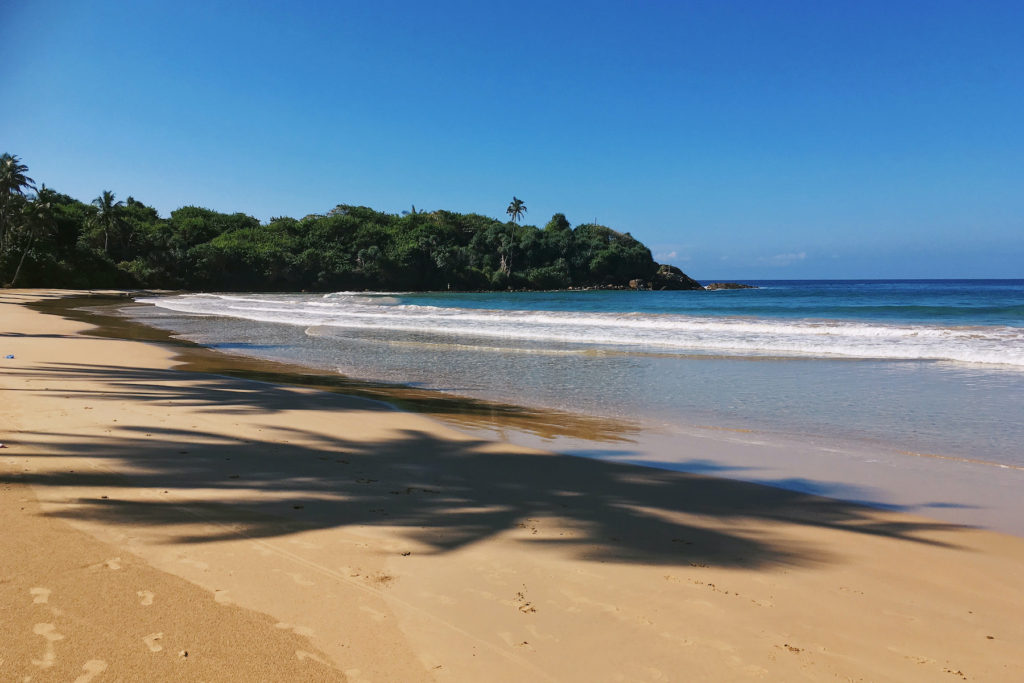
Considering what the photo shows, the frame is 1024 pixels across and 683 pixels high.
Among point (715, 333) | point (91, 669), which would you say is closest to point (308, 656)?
point (91, 669)

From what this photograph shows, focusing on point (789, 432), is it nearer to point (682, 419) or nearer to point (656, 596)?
point (682, 419)

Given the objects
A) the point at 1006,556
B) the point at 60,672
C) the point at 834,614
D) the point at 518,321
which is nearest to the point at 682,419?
the point at 1006,556

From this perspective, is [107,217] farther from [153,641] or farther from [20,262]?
[153,641]

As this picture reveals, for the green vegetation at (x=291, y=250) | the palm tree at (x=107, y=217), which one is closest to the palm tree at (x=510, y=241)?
the green vegetation at (x=291, y=250)

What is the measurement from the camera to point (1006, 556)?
11.5 ft

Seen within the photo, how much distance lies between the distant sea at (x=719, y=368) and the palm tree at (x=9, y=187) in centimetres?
3508

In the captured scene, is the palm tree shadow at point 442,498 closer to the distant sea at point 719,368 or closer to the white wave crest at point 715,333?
the distant sea at point 719,368

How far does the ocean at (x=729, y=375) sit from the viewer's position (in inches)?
248

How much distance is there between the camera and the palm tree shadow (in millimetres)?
3453

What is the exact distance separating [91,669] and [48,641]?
0.28m

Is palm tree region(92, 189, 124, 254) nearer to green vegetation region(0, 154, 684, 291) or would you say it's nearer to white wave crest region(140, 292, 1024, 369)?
green vegetation region(0, 154, 684, 291)

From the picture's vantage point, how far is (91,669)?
2.04m

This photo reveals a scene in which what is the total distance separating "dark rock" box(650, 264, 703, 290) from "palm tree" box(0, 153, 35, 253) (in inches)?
3083

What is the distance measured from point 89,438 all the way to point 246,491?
80.1 inches
